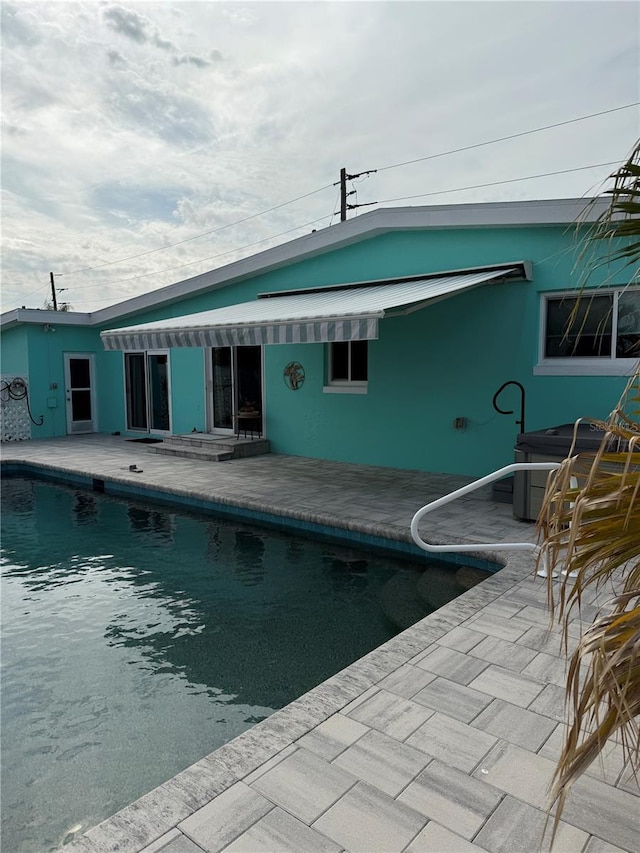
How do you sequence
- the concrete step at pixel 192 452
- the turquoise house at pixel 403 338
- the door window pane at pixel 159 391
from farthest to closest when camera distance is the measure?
1. the door window pane at pixel 159 391
2. the concrete step at pixel 192 452
3. the turquoise house at pixel 403 338

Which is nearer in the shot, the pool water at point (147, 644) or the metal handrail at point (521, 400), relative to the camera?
the pool water at point (147, 644)

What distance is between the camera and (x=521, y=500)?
10023 mm

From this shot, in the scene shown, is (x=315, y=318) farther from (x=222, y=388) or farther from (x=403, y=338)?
(x=222, y=388)

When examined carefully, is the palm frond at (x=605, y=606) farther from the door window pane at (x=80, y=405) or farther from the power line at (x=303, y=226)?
the door window pane at (x=80, y=405)

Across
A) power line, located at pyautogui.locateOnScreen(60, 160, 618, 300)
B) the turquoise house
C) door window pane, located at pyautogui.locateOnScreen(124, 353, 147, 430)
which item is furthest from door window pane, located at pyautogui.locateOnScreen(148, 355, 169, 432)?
power line, located at pyautogui.locateOnScreen(60, 160, 618, 300)

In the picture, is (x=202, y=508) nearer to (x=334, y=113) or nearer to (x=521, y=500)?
(x=521, y=500)

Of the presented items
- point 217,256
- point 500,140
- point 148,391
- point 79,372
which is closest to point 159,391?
point 148,391

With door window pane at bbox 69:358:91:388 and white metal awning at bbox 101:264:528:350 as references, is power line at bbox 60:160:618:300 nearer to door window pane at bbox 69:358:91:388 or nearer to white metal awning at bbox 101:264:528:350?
white metal awning at bbox 101:264:528:350

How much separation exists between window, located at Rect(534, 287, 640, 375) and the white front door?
19343 millimetres

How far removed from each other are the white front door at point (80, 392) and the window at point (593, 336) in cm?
1934

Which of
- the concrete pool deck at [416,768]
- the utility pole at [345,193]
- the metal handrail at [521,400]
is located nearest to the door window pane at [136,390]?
the metal handrail at [521,400]

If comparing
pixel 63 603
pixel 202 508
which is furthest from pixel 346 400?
pixel 63 603

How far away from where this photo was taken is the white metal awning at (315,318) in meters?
10.8

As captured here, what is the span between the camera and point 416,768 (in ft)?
12.5
